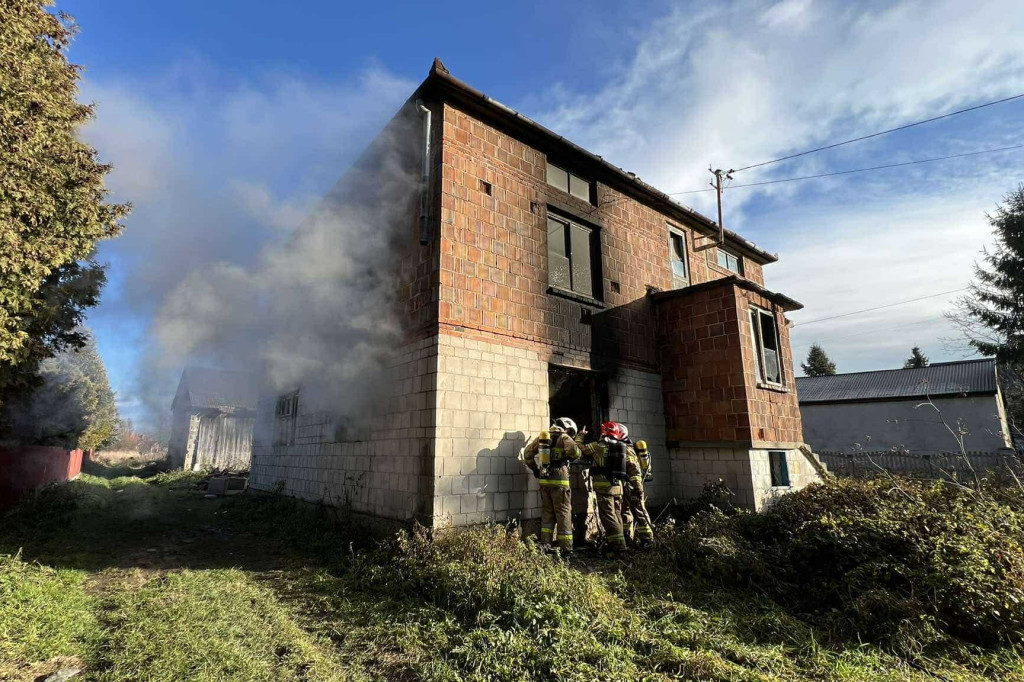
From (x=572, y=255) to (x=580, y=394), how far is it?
2.82 m

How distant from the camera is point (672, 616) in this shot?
462cm

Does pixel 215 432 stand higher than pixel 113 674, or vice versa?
pixel 215 432

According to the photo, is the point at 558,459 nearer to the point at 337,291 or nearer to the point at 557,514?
the point at 557,514

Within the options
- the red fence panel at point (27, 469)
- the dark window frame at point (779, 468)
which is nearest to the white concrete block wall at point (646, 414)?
the dark window frame at point (779, 468)

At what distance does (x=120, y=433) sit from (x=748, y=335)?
4218 centimetres

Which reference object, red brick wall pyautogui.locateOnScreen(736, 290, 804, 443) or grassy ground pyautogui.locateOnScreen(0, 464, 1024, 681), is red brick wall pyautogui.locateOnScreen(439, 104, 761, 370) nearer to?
red brick wall pyautogui.locateOnScreen(736, 290, 804, 443)

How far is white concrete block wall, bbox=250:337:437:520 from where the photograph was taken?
22.7ft

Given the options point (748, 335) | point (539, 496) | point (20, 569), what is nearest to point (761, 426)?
point (748, 335)

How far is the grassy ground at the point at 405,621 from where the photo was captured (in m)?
3.70

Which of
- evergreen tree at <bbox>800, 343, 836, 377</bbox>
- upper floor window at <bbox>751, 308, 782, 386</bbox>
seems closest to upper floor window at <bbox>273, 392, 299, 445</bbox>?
upper floor window at <bbox>751, 308, 782, 386</bbox>

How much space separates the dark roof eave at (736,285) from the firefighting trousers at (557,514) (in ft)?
17.4

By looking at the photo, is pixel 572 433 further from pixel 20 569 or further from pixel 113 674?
pixel 20 569

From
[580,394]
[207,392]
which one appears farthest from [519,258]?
[207,392]

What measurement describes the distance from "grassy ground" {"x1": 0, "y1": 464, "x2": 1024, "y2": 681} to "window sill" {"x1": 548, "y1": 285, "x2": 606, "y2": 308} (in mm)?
4218
